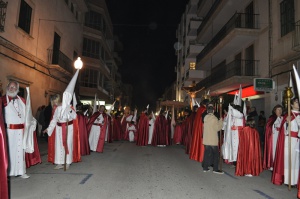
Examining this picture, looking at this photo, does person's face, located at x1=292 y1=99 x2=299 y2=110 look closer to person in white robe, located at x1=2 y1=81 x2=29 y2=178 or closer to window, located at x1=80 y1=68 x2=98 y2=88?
person in white robe, located at x1=2 y1=81 x2=29 y2=178

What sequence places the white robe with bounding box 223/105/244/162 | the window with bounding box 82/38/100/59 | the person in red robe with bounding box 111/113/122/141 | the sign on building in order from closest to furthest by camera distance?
the white robe with bounding box 223/105/244/162 < the sign on building < the person in red robe with bounding box 111/113/122/141 < the window with bounding box 82/38/100/59

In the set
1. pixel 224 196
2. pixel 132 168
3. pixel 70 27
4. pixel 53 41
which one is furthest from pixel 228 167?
pixel 70 27

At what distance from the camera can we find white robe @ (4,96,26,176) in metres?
6.32

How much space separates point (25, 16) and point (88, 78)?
643 inches

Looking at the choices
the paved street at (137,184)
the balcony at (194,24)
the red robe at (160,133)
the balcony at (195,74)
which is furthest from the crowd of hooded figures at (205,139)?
the balcony at (194,24)

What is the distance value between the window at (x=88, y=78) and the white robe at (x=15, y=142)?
2560cm

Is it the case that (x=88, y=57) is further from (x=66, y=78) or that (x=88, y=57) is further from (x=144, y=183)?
(x=144, y=183)

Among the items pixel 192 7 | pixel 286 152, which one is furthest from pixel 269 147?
pixel 192 7

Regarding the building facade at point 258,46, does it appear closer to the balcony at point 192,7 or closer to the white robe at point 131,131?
the white robe at point 131,131

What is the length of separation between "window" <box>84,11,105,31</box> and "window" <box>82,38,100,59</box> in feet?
6.11

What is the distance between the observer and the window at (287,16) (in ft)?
47.6

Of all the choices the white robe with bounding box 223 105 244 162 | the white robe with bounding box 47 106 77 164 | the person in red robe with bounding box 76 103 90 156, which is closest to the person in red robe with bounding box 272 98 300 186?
the white robe with bounding box 223 105 244 162

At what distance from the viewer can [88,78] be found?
3219 cm

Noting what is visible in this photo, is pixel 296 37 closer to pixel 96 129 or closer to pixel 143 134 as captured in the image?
pixel 143 134
